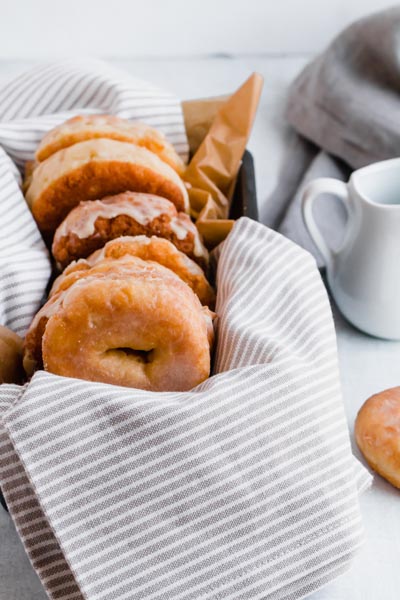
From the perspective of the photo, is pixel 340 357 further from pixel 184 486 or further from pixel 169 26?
pixel 169 26

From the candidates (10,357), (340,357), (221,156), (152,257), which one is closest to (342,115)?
(221,156)

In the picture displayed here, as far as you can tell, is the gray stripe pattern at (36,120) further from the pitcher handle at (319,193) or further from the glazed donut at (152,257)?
the pitcher handle at (319,193)

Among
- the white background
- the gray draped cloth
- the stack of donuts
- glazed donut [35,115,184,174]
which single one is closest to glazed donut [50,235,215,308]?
the stack of donuts

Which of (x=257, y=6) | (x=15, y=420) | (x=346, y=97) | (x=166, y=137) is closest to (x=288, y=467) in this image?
(x=15, y=420)

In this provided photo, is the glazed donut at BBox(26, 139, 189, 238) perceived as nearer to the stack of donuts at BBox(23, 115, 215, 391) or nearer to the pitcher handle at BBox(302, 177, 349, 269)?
the stack of donuts at BBox(23, 115, 215, 391)

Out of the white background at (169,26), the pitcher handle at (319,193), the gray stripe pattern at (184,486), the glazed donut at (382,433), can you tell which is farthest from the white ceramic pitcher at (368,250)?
the white background at (169,26)

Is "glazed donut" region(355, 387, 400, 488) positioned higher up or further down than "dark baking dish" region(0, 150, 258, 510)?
further down
